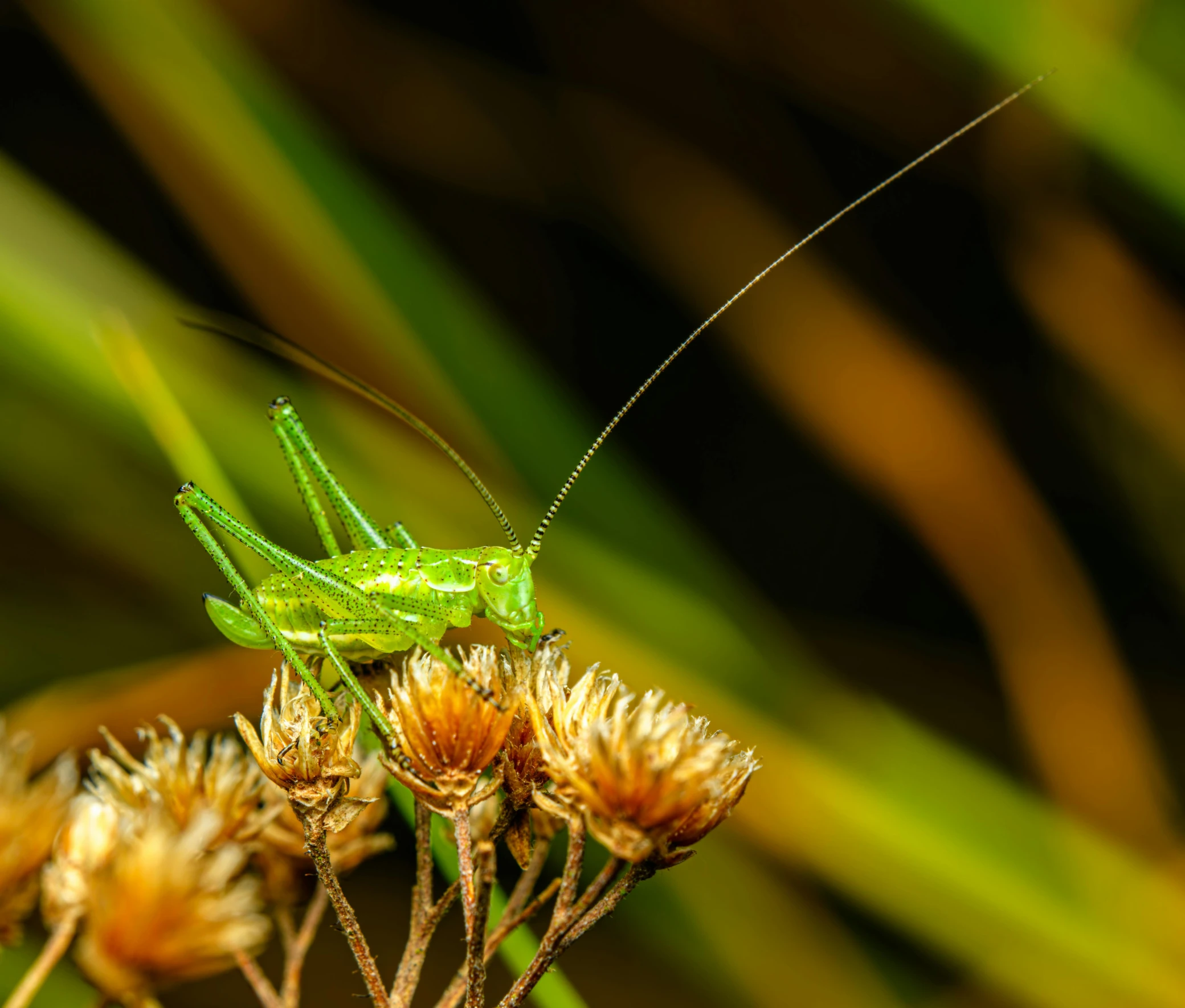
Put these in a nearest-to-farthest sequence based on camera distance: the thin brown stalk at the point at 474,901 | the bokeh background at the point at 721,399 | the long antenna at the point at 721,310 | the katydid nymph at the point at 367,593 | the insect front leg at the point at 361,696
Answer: the thin brown stalk at the point at 474,901
the insect front leg at the point at 361,696
the long antenna at the point at 721,310
the katydid nymph at the point at 367,593
the bokeh background at the point at 721,399

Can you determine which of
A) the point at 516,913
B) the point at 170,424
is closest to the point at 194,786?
the point at 516,913

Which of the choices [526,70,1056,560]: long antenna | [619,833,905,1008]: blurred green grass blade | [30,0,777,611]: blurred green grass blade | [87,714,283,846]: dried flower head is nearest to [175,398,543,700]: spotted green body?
[526,70,1056,560]: long antenna

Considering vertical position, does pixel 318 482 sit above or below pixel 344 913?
above

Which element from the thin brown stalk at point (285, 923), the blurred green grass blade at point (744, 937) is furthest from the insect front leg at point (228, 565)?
the blurred green grass blade at point (744, 937)

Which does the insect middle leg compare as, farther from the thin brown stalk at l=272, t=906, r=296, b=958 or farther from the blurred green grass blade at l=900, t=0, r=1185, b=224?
the blurred green grass blade at l=900, t=0, r=1185, b=224

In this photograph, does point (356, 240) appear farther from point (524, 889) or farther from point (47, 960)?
point (47, 960)

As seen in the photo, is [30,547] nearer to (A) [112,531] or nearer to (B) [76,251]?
(A) [112,531]

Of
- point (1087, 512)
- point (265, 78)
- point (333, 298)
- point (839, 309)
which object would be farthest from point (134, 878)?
point (1087, 512)

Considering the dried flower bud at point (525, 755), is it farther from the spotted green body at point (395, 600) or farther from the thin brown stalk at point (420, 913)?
the spotted green body at point (395, 600)
